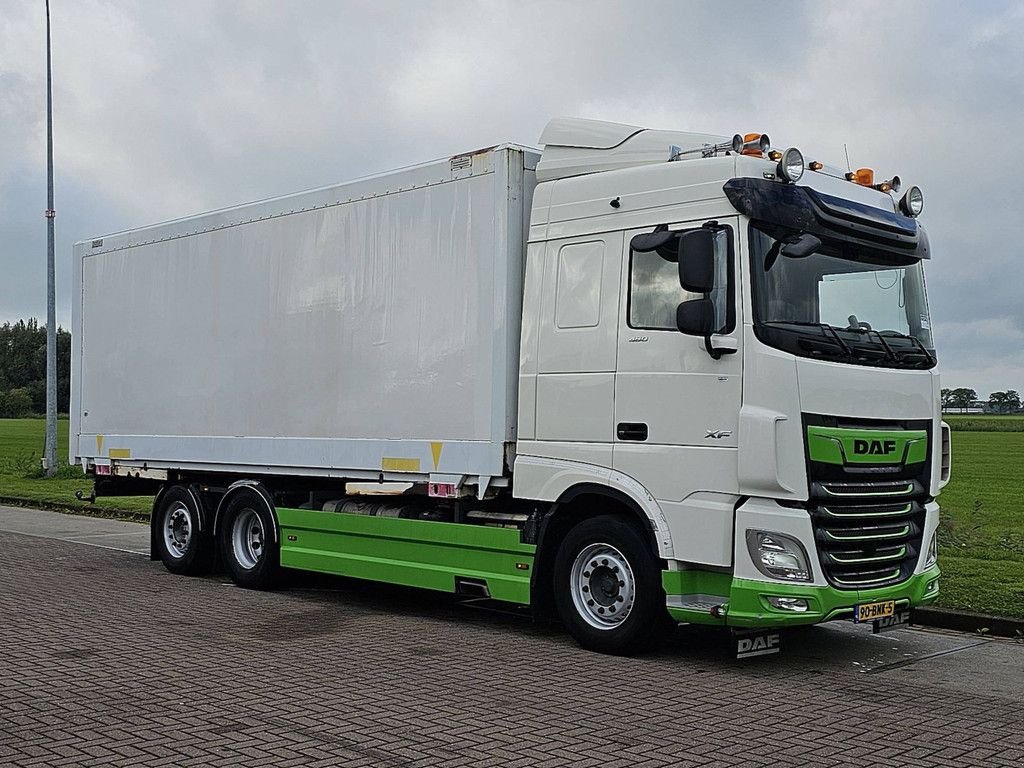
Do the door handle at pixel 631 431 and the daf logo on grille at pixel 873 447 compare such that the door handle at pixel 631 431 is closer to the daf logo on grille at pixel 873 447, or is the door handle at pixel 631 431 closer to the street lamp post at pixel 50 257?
the daf logo on grille at pixel 873 447

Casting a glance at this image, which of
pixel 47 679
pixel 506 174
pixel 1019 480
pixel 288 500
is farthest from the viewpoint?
pixel 1019 480

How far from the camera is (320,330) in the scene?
1130 cm

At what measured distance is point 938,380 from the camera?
29.7 feet

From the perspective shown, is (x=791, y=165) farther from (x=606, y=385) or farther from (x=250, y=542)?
(x=250, y=542)

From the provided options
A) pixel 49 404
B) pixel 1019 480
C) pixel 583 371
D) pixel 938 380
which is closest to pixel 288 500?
pixel 583 371

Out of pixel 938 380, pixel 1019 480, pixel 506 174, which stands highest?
pixel 506 174

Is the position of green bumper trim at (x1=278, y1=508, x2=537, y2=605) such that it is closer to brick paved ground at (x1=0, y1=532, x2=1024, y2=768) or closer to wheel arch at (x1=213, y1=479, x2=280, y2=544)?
wheel arch at (x1=213, y1=479, x2=280, y2=544)

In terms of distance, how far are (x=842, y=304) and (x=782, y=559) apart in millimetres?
1886

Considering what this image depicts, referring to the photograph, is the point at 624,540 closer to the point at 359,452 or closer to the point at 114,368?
the point at 359,452

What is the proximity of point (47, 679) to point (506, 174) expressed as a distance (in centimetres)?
491

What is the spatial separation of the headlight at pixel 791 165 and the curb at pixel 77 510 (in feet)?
48.8

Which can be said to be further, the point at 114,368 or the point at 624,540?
the point at 114,368

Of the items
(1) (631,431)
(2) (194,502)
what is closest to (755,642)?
(1) (631,431)

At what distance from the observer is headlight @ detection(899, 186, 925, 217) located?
30.8 feet
